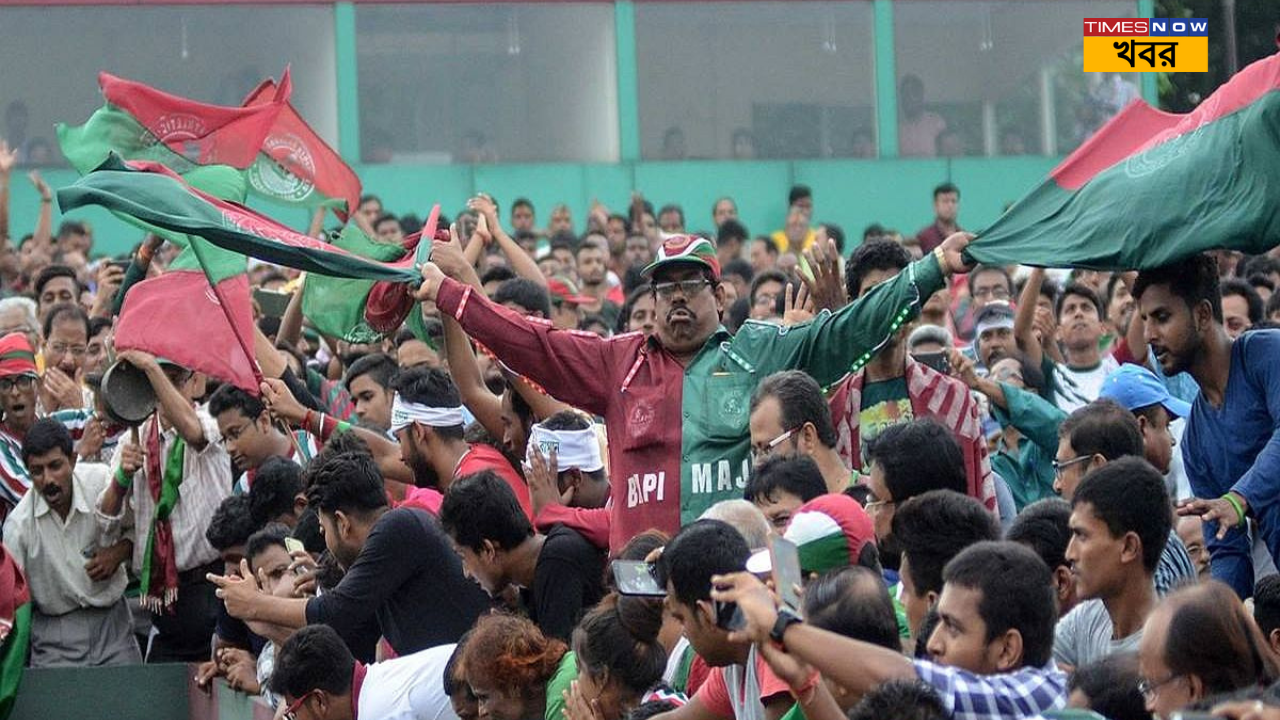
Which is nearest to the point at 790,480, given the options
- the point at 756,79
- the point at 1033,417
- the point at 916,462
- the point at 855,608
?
the point at 916,462

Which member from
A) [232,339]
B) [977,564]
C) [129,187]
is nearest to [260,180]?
[232,339]

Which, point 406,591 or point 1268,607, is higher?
point 1268,607

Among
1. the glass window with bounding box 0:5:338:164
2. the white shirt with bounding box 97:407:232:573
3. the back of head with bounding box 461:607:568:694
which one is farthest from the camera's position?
the glass window with bounding box 0:5:338:164

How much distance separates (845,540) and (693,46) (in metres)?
14.9

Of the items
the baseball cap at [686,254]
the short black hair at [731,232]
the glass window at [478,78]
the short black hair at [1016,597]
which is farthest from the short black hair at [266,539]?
the glass window at [478,78]

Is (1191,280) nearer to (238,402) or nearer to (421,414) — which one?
(421,414)

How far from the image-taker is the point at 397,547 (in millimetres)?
7578

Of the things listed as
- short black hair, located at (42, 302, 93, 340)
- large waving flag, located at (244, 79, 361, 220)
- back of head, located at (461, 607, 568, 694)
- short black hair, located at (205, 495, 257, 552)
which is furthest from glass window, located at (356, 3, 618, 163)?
back of head, located at (461, 607, 568, 694)

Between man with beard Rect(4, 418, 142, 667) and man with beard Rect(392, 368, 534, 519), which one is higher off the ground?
man with beard Rect(392, 368, 534, 519)

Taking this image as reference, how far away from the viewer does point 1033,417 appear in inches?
341

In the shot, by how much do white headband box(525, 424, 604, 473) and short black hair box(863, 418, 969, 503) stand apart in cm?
164

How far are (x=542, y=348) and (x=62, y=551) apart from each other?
412 centimetres

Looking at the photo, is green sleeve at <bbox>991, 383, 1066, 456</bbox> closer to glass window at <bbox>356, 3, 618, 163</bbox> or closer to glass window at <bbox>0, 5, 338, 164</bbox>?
glass window at <bbox>356, 3, 618, 163</bbox>

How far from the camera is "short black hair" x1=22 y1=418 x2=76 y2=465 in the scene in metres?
10.8
